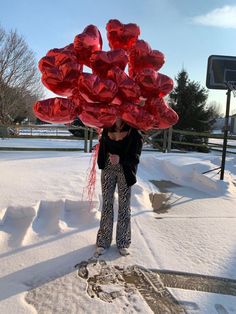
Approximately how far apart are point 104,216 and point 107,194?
0.23 meters

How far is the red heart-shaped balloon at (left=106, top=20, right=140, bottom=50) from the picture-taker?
349 cm

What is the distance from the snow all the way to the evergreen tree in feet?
44.0

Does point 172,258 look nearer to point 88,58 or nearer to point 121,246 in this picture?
point 121,246

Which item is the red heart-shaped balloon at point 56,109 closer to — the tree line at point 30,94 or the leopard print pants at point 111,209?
the leopard print pants at point 111,209

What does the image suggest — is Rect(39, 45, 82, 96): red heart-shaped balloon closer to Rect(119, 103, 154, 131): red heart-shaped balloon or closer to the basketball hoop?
Rect(119, 103, 154, 131): red heart-shaped balloon

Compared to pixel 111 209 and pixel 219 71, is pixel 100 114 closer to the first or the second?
pixel 111 209

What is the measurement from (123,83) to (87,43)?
0.48 metres

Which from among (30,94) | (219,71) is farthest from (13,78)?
(219,71)

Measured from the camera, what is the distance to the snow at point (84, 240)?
2.81 m

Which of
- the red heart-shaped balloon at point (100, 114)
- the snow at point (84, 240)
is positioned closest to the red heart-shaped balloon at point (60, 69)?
the red heart-shaped balloon at point (100, 114)

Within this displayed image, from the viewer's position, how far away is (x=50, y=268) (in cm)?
322

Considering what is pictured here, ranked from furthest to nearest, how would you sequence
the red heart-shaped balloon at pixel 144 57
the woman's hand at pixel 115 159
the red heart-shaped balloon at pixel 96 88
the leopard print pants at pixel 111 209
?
the leopard print pants at pixel 111 209 → the woman's hand at pixel 115 159 → the red heart-shaped balloon at pixel 144 57 → the red heart-shaped balloon at pixel 96 88

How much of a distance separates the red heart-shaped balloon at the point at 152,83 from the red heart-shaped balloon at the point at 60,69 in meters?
0.57

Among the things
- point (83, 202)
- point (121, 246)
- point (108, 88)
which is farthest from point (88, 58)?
point (83, 202)
